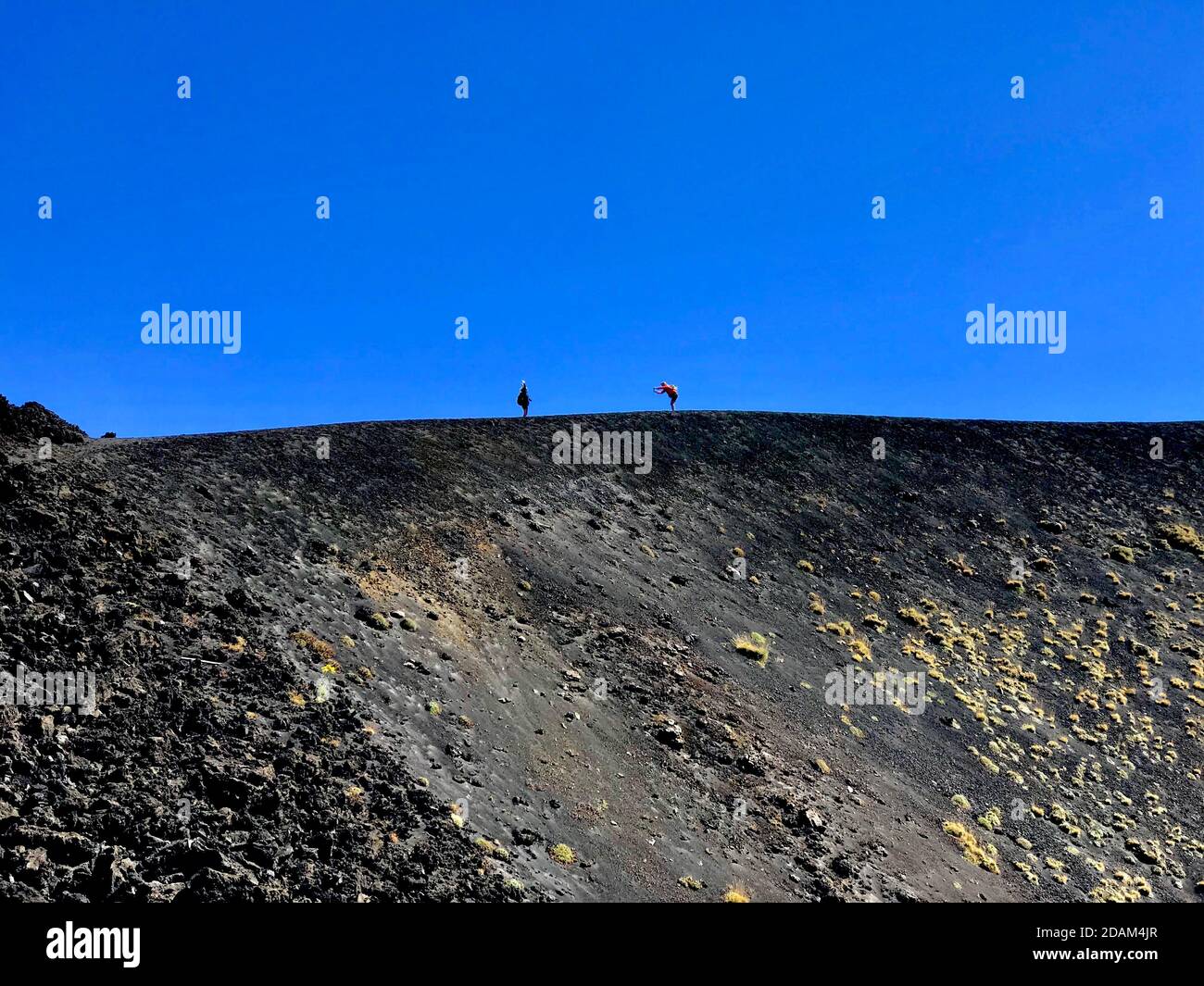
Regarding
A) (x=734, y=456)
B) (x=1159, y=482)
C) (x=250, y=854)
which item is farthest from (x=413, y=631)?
(x=1159, y=482)

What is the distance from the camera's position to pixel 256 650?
53.8 ft

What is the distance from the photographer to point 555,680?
20.7 m

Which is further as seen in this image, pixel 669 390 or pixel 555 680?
pixel 669 390

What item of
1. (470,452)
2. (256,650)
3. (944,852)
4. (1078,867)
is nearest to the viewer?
(256,650)

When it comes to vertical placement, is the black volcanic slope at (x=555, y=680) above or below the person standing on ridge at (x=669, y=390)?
below

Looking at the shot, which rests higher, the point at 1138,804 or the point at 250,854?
the point at 250,854

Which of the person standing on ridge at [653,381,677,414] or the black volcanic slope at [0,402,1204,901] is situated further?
the person standing on ridge at [653,381,677,414]

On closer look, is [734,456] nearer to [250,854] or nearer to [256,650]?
[256,650]

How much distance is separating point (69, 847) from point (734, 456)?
33.8m

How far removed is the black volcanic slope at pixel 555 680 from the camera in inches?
504

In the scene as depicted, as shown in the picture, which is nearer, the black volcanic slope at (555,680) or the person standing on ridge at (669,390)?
the black volcanic slope at (555,680)

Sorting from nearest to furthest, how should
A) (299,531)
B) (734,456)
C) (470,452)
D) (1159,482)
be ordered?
(299,531) < (470,452) < (734,456) < (1159,482)

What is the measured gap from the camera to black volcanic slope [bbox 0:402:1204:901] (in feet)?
42.0

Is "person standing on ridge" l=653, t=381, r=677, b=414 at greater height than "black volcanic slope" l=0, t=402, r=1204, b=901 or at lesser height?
greater
